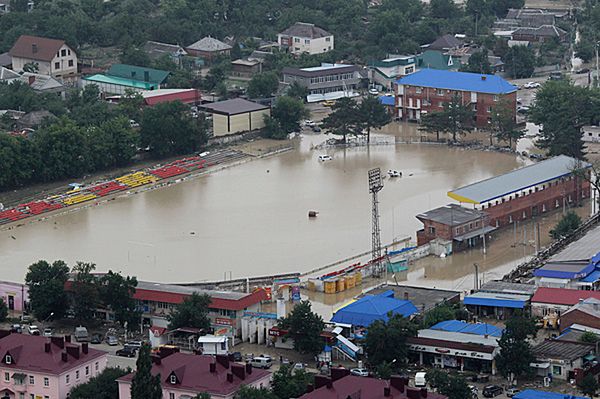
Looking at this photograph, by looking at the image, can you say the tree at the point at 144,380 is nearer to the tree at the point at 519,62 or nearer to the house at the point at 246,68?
the house at the point at 246,68

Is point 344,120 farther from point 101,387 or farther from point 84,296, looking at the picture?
point 101,387

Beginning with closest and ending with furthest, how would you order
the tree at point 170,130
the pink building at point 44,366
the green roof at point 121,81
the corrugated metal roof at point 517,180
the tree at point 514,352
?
the pink building at point 44,366 < the tree at point 514,352 < the corrugated metal roof at point 517,180 < the tree at point 170,130 < the green roof at point 121,81

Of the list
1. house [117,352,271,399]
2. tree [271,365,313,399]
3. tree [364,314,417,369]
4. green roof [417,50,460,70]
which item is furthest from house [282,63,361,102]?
house [117,352,271,399]

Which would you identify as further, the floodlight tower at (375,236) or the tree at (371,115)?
the tree at (371,115)

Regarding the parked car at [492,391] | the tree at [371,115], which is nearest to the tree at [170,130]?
the tree at [371,115]

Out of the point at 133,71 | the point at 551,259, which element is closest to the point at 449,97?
the point at 133,71
